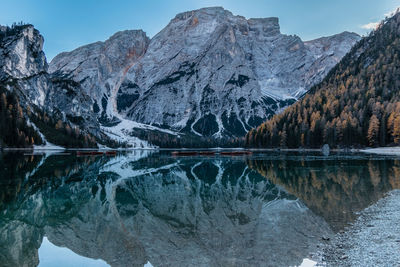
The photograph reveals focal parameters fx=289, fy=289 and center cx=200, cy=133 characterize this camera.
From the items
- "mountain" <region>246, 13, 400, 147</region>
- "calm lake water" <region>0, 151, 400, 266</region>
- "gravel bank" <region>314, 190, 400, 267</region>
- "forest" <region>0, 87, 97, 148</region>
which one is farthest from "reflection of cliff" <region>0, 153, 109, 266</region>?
"forest" <region>0, 87, 97, 148</region>

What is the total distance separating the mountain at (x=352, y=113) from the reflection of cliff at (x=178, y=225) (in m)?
96.4

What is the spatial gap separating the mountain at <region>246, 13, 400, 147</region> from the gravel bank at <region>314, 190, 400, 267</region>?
3798 inches

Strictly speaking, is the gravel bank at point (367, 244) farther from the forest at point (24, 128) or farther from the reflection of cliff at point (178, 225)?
the forest at point (24, 128)

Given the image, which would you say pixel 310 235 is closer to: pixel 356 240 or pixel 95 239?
pixel 356 240

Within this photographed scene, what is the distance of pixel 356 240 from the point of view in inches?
500

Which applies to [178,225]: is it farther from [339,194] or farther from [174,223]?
[339,194]

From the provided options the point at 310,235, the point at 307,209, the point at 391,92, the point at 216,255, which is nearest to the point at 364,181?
the point at 307,209

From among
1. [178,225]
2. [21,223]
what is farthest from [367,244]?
[21,223]

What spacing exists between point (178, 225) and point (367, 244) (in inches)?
370

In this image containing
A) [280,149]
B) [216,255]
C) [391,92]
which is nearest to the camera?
[216,255]

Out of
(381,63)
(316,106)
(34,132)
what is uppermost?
(381,63)

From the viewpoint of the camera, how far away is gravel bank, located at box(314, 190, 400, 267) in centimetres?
1048

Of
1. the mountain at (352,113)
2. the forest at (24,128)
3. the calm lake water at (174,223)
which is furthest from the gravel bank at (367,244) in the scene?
the forest at (24,128)

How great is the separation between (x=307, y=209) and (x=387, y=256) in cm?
871
